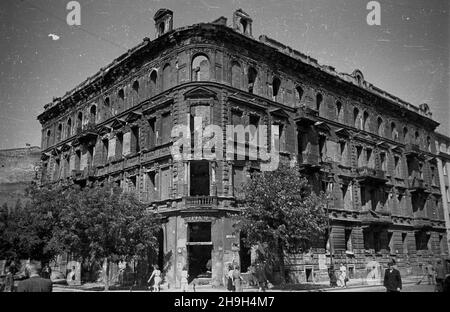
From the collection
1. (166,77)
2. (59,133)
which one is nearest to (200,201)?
(166,77)

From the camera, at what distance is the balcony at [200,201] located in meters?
22.2

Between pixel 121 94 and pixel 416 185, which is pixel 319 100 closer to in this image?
pixel 416 185

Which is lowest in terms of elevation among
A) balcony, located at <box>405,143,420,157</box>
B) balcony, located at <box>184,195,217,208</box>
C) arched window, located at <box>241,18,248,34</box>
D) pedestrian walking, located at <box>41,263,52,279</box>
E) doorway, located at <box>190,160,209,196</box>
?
pedestrian walking, located at <box>41,263,52,279</box>

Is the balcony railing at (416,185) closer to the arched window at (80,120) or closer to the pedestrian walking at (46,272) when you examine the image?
the arched window at (80,120)

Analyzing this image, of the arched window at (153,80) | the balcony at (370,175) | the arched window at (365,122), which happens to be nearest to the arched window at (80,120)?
the arched window at (153,80)

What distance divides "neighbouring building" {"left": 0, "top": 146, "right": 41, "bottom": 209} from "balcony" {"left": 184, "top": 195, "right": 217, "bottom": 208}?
12.3m

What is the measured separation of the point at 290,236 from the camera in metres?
20.2

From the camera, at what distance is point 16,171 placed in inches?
1344

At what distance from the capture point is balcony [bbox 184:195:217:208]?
22234 mm

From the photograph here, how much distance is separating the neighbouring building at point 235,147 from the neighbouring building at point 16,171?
1313 millimetres

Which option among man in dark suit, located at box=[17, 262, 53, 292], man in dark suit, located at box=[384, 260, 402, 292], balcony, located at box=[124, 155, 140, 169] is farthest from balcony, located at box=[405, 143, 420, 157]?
man in dark suit, located at box=[17, 262, 53, 292]

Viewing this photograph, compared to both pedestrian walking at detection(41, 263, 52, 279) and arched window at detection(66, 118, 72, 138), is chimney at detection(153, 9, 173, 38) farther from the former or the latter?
pedestrian walking at detection(41, 263, 52, 279)
